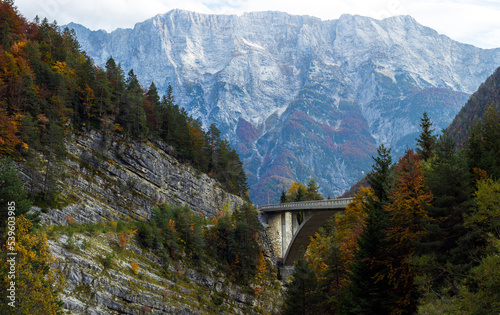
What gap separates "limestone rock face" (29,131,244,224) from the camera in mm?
56562

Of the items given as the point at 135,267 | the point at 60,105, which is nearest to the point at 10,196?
the point at 135,267

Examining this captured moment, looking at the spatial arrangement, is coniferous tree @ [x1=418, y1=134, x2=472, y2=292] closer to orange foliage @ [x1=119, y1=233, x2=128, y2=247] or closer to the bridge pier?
orange foliage @ [x1=119, y1=233, x2=128, y2=247]

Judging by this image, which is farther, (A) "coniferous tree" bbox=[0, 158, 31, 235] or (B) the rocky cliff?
(B) the rocky cliff

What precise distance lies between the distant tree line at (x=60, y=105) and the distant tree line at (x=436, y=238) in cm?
3891

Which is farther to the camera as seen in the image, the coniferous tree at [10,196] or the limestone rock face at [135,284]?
the limestone rock face at [135,284]

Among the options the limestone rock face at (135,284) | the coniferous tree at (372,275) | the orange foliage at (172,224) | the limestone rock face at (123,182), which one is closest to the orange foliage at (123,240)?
the limestone rock face at (135,284)

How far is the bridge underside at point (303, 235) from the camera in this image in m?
77.2

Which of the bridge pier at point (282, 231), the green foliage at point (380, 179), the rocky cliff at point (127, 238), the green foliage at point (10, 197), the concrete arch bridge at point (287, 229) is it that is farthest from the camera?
the bridge pier at point (282, 231)

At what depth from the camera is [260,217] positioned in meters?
90.6

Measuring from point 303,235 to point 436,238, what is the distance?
56913mm

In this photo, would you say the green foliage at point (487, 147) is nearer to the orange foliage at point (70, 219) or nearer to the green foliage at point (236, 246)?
the orange foliage at point (70, 219)

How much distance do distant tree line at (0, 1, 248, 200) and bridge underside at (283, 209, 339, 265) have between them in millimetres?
20332

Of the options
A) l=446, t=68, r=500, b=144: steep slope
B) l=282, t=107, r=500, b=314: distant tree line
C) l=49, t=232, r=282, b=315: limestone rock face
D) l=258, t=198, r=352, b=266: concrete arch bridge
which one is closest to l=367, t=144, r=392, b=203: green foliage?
l=282, t=107, r=500, b=314: distant tree line

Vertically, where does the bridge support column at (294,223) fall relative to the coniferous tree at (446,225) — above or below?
above
